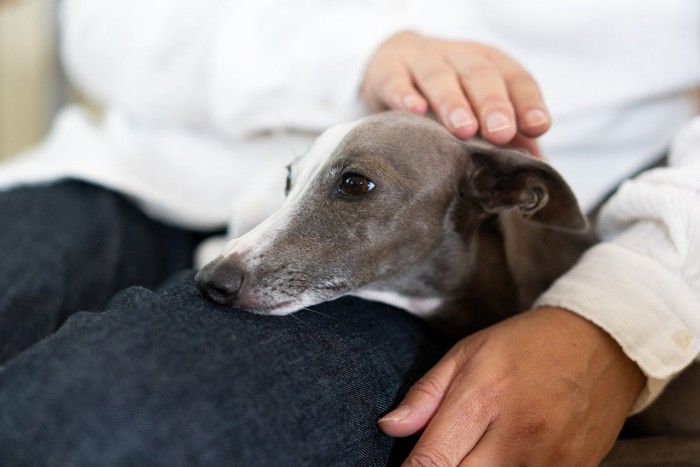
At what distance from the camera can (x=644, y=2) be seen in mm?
1485

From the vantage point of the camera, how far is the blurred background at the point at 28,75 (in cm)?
261

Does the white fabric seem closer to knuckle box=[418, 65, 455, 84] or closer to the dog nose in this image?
knuckle box=[418, 65, 455, 84]

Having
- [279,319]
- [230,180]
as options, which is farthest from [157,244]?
[279,319]

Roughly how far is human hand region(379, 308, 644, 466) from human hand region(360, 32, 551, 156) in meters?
0.33

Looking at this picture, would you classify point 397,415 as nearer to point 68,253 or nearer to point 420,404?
point 420,404

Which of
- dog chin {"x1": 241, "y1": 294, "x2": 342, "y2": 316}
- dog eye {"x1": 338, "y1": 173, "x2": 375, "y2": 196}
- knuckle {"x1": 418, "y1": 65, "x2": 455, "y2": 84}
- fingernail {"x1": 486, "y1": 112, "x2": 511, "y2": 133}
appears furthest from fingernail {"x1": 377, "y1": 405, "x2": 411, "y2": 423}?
knuckle {"x1": 418, "y1": 65, "x2": 455, "y2": 84}

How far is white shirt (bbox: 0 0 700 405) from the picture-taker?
152 centimetres

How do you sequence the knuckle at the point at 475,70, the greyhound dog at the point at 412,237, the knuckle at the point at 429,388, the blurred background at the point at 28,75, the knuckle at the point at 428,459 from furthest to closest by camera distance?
the blurred background at the point at 28,75, the knuckle at the point at 475,70, the greyhound dog at the point at 412,237, the knuckle at the point at 429,388, the knuckle at the point at 428,459

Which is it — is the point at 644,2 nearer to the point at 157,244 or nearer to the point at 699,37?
the point at 699,37

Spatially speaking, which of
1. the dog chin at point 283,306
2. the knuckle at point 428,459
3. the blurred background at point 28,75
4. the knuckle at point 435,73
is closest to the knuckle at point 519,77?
the knuckle at point 435,73

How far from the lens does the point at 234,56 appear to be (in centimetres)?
162

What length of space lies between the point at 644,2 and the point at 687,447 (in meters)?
0.94

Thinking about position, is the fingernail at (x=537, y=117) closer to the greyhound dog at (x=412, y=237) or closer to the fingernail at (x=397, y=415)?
the greyhound dog at (x=412, y=237)

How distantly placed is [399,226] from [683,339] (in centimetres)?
48
